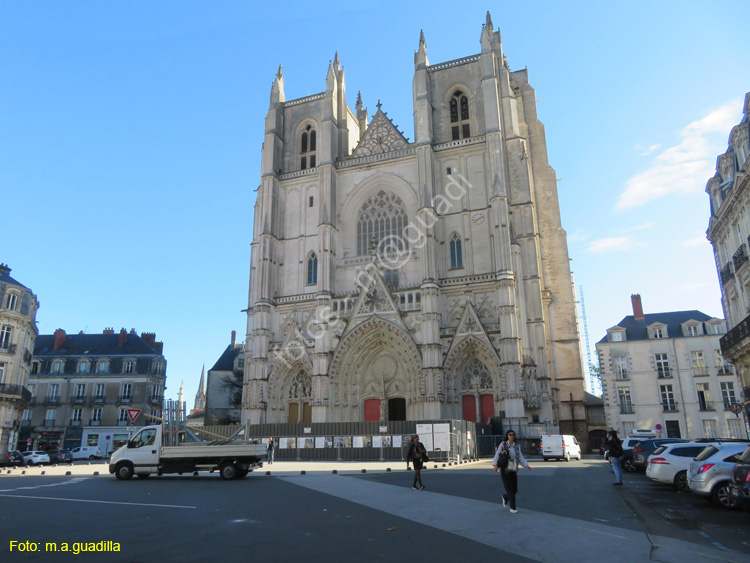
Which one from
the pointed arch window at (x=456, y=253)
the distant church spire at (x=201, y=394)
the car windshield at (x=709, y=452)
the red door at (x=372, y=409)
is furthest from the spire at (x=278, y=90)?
the distant church spire at (x=201, y=394)

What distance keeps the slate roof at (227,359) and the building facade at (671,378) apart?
33.1m

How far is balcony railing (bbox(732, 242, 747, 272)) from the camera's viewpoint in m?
20.0

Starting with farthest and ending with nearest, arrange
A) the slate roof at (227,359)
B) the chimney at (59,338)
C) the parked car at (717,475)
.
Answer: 1. the slate roof at (227,359)
2. the chimney at (59,338)
3. the parked car at (717,475)

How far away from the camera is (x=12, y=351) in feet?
98.1

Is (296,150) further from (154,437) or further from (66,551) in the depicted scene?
(66,551)

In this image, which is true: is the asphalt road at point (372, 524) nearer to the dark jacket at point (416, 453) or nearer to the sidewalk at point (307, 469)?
the dark jacket at point (416, 453)

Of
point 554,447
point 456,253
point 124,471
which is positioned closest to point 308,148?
point 456,253

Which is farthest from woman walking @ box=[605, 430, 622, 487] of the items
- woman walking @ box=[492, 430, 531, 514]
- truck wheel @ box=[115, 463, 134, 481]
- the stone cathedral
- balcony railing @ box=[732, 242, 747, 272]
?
the stone cathedral

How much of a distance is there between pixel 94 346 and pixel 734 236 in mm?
47002

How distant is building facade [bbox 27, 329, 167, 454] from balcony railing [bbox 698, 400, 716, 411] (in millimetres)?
40147

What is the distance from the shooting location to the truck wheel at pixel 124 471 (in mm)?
14914

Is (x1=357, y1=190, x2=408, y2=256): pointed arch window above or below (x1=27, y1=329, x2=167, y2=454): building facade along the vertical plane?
above

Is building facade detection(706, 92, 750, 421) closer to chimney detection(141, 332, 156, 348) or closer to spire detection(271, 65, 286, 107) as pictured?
spire detection(271, 65, 286, 107)

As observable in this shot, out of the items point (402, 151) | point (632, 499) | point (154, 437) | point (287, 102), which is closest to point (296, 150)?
point (287, 102)
